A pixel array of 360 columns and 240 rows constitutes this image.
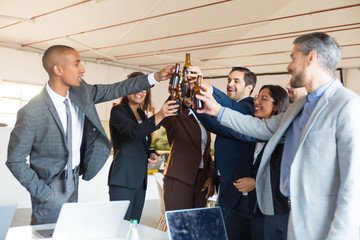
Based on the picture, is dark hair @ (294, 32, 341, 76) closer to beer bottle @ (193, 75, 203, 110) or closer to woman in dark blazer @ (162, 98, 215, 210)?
beer bottle @ (193, 75, 203, 110)

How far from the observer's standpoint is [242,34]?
819cm

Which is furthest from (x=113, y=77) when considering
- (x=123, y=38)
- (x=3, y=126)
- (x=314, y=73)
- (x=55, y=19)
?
(x=314, y=73)

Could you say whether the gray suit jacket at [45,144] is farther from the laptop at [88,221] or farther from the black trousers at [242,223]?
the black trousers at [242,223]

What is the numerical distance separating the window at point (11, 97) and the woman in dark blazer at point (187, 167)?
25.2 feet

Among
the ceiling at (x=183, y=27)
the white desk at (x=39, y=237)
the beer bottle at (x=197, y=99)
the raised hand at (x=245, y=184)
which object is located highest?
the ceiling at (x=183, y=27)

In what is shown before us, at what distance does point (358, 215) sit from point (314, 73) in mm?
599

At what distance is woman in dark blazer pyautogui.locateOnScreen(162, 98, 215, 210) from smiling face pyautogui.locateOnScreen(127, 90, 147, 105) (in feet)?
1.06

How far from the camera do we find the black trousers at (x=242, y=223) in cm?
219

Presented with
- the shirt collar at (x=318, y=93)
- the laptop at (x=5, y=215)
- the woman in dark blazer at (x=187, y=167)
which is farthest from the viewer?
the woman in dark blazer at (x=187, y=167)

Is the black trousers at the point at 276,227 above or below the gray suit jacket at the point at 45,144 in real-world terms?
below

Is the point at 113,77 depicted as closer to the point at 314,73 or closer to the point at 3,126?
the point at 3,126

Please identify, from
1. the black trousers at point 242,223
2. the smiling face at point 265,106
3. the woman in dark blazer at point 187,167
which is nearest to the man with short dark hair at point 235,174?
the black trousers at point 242,223

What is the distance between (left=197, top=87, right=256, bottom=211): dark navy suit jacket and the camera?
2.32m

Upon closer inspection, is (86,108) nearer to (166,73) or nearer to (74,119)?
(74,119)
